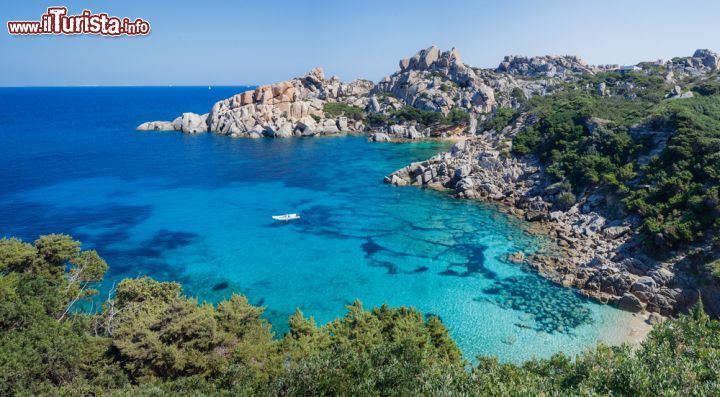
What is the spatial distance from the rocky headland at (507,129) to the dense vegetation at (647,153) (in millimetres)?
921

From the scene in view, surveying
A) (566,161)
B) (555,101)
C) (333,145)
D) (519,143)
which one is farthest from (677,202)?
(333,145)

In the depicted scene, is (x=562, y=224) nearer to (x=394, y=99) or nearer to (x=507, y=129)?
(x=507, y=129)

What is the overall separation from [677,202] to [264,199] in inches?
1649

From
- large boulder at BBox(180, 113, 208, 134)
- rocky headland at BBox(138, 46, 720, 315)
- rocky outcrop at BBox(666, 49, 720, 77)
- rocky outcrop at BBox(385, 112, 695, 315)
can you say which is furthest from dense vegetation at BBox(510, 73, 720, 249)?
large boulder at BBox(180, 113, 208, 134)

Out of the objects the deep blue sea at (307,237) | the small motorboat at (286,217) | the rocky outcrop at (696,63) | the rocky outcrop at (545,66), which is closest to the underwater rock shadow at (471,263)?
the deep blue sea at (307,237)

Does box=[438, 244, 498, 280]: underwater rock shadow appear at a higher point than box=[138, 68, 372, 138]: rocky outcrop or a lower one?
lower

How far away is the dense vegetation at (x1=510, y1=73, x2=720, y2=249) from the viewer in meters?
30.5

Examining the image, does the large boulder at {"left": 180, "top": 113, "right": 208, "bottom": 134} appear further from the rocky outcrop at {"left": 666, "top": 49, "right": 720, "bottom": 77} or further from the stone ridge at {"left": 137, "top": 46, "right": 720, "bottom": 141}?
the rocky outcrop at {"left": 666, "top": 49, "right": 720, "bottom": 77}

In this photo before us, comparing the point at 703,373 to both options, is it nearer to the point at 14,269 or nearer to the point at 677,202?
the point at 677,202

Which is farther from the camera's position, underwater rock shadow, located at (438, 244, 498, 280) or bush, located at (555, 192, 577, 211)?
bush, located at (555, 192, 577, 211)

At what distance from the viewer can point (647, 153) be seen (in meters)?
40.4

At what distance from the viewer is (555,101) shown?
67.9 metres

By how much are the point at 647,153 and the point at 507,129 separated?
959 inches

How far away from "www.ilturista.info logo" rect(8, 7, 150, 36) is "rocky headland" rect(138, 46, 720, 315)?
108 ft
